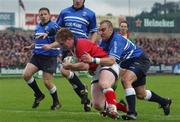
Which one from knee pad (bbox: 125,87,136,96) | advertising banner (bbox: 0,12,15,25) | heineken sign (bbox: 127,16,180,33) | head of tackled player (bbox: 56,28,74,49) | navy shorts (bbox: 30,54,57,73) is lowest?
knee pad (bbox: 125,87,136,96)

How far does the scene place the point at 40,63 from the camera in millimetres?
14117

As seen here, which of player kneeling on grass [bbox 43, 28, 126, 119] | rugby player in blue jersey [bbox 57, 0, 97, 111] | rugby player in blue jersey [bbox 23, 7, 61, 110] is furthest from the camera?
rugby player in blue jersey [bbox 23, 7, 61, 110]

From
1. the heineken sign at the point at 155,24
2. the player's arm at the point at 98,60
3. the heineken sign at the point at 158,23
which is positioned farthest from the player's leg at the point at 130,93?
the heineken sign at the point at 158,23

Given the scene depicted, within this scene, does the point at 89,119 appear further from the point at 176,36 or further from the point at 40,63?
the point at 176,36

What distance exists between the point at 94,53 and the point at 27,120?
1.87 meters

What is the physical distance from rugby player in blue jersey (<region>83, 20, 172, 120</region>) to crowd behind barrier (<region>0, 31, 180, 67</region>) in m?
30.3

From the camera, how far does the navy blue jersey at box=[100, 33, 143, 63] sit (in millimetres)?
10344

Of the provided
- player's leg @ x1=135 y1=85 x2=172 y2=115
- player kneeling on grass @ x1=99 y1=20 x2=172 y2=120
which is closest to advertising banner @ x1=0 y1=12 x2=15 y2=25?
player's leg @ x1=135 y1=85 x2=172 y2=115

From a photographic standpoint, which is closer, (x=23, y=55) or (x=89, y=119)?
(x=89, y=119)

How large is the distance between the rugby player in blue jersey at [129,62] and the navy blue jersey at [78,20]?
7.50 ft

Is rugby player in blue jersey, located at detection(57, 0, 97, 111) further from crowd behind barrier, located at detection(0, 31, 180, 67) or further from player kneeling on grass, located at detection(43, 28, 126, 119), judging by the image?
crowd behind barrier, located at detection(0, 31, 180, 67)

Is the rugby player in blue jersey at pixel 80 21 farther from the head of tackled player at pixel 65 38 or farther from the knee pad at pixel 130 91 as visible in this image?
the head of tackled player at pixel 65 38

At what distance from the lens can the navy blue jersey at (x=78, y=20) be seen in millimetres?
13359

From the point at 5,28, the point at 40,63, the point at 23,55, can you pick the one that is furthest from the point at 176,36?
the point at 40,63
